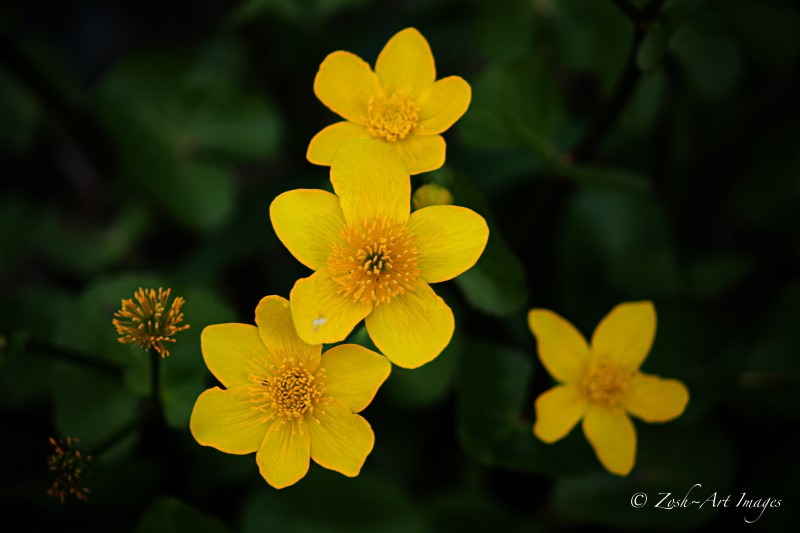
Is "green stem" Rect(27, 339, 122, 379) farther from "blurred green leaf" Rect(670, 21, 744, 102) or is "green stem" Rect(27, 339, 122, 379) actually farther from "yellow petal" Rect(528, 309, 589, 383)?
"blurred green leaf" Rect(670, 21, 744, 102)

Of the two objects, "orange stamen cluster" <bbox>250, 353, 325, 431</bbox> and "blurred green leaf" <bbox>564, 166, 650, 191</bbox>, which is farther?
"blurred green leaf" <bbox>564, 166, 650, 191</bbox>

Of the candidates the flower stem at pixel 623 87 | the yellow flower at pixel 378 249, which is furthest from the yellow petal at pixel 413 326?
the flower stem at pixel 623 87

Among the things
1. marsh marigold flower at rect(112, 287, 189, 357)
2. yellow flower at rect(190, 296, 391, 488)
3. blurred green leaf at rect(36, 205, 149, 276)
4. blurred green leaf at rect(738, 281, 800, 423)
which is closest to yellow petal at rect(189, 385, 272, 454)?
yellow flower at rect(190, 296, 391, 488)

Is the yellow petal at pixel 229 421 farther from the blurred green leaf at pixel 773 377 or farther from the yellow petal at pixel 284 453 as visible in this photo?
the blurred green leaf at pixel 773 377

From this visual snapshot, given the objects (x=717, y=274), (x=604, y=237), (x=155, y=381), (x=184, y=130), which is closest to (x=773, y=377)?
(x=717, y=274)

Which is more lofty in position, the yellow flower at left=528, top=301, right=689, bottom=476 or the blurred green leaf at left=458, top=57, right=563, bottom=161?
the blurred green leaf at left=458, top=57, right=563, bottom=161

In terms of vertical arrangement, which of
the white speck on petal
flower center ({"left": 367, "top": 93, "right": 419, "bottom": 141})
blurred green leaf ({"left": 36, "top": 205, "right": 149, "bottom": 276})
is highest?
blurred green leaf ({"left": 36, "top": 205, "right": 149, "bottom": 276})

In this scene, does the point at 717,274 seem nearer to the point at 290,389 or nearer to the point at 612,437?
the point at 612,437
